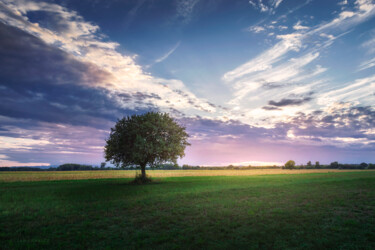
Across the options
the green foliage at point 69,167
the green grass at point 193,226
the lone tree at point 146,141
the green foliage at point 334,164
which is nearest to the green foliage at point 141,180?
the lone tree at point 146,141

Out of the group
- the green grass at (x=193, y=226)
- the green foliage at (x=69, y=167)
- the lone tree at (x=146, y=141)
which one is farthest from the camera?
the green foliage at (x=69, y=167)

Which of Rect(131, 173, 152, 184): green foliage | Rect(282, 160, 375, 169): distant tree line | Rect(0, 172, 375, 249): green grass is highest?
Rect(282, 160, 375, 169): distant tree line

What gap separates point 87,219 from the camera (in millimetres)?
15266

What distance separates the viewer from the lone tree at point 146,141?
41000mm

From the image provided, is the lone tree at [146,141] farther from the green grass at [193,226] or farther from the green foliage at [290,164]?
the green foliage at [290,164]

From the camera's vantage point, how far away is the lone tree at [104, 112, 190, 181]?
41.0 metres

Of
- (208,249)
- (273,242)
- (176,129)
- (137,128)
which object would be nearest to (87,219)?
(208,249)

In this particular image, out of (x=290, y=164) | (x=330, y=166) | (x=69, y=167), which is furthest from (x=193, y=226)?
(x=330, y=166)

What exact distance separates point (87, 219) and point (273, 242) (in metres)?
12.6

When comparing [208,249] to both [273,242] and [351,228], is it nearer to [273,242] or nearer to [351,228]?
[273,242]

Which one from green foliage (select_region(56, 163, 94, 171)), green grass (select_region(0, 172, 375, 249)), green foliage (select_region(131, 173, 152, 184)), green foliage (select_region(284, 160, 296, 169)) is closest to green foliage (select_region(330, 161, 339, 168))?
green foliage (select_region(284, 160, 296, 169))

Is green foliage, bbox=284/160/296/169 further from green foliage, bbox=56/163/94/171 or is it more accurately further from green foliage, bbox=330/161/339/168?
green foliage, bbox=56/163/94/171

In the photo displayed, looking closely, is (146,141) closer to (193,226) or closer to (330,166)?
(193,226)

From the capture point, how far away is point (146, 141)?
41.4 m
